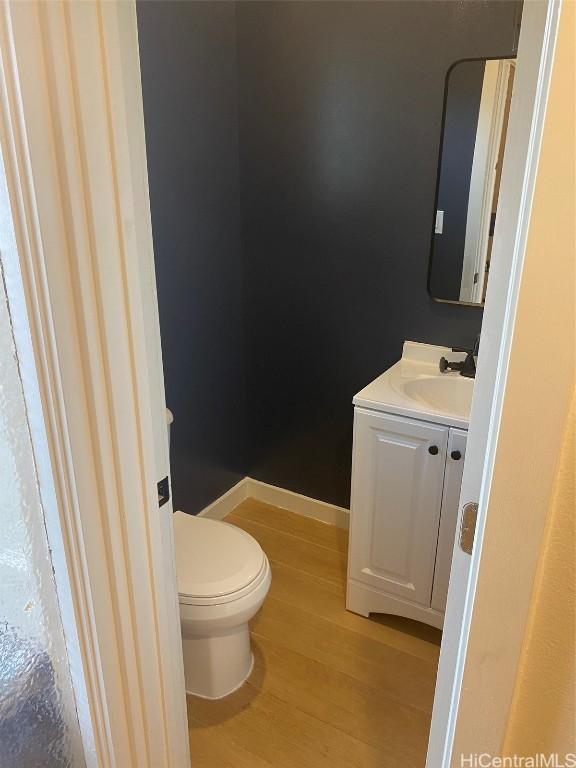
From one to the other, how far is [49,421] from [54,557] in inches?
10.4

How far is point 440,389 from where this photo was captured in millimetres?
2084

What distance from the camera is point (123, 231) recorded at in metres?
0.86

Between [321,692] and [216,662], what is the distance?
0.34 metres

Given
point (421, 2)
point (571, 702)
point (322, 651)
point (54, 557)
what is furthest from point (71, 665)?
point (421, 2)

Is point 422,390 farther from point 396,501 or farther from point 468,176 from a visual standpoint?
point 468,176

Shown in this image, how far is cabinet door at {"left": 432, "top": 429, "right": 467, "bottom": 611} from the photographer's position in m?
1.76

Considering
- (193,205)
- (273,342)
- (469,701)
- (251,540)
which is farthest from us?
(273,342)

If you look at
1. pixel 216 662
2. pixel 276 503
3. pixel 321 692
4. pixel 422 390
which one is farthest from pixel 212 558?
pixel 276 503

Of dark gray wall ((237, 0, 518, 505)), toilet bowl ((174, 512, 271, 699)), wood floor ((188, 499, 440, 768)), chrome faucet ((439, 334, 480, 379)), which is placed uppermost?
dark gray wall ((237, 0, 518, 505))

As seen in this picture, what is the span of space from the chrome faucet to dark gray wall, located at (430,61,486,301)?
0.19 metres

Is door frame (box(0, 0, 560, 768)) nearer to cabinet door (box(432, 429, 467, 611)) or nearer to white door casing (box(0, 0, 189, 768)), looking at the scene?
white door casing (box(0, 0, 189, 768))

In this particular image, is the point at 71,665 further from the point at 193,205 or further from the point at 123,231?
the point at 193,205

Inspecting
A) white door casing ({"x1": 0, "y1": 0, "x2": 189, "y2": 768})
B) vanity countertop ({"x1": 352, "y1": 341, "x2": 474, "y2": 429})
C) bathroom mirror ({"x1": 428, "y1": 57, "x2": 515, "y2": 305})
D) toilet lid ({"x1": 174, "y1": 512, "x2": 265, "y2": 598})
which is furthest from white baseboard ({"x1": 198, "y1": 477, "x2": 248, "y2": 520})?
white door casing ({"x1": 0, "y1": 0, "x2": 189, "y2": 768})

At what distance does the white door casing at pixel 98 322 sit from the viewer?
2.49 feet
